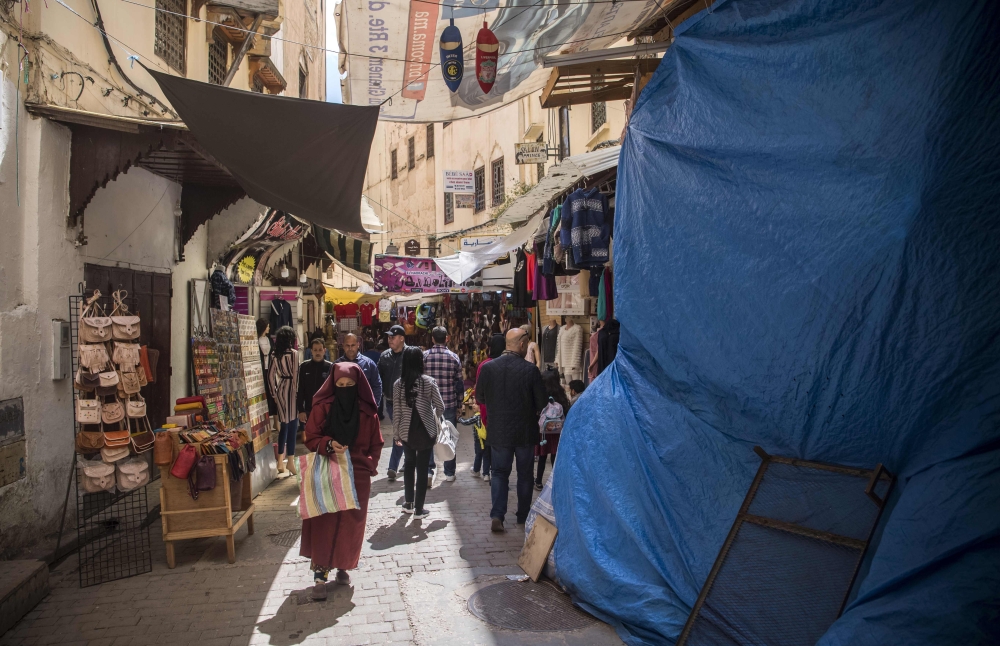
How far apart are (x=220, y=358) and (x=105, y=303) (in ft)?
4.03

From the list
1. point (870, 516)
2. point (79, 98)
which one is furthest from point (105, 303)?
point (870, 516)

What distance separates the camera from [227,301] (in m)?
9.90

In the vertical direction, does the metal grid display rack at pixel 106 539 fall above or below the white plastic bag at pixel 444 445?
below

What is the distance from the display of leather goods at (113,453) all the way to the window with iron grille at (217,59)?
22.2ft

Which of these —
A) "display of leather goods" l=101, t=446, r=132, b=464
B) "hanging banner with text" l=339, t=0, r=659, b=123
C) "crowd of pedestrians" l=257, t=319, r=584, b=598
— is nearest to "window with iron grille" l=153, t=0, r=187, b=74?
"hanging banner with text" l=339, t=0, r=659, b=123

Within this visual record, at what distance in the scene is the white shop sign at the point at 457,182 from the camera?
18.5 metres

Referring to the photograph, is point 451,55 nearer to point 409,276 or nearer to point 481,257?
point 481,257

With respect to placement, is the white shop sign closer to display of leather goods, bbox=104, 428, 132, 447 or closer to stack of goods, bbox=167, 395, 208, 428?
stack of goods, bbox=167, 395, 208, 428

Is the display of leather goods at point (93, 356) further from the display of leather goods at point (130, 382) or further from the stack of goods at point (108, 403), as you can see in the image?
the display of leather goods at point (130, 382)

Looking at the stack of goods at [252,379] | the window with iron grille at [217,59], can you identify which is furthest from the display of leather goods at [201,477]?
the window with iron grille at [217,59]

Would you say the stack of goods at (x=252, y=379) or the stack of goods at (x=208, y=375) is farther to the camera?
the stack of goods at (x=252, y=379)

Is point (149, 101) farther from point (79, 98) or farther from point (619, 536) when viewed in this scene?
point (619, 536)

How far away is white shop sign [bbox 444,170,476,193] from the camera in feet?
60.5

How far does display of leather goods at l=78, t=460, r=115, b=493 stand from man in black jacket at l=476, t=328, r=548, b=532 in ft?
10.5
